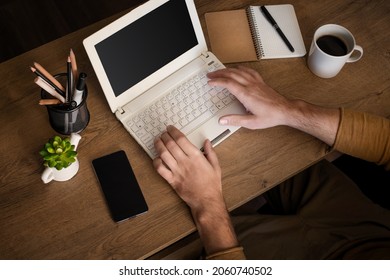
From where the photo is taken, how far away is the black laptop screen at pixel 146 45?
1.09 metres

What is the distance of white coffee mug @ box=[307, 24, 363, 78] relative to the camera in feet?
4.13

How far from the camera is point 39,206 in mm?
A: 1106

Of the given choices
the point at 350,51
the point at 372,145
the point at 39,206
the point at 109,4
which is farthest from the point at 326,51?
the point at 109,4

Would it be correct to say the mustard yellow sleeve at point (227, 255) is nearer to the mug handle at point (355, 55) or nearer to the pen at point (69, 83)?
the pen at point (69, 83)

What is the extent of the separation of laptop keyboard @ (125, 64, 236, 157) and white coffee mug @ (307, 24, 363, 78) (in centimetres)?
25

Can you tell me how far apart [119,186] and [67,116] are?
8.2 inches

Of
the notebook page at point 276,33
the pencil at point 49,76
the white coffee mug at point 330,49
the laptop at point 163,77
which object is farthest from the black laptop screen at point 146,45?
the white coffee mug at point 330,49

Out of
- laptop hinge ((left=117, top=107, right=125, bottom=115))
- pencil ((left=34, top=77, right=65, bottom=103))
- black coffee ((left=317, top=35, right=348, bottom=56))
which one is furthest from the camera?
black coffee ((left=317, top=35, right=348, bottom=56))

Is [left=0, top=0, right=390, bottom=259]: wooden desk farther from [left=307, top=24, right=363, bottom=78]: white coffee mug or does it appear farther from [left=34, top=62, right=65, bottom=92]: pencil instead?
[left=34, top=62, right=65, bottom=92]: pencil

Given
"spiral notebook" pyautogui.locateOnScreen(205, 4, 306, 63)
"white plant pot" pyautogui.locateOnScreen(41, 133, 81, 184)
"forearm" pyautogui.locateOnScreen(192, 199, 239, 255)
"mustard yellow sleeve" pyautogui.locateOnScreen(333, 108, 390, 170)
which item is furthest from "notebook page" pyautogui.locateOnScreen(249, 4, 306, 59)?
"white plant pot" pyautogui.locateOnScreen(41, 133, 81, 184)

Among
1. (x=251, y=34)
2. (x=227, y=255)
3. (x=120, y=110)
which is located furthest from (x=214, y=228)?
(x=251, y=34)

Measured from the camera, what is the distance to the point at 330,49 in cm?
129

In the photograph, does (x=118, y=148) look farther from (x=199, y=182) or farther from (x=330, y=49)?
(x=330, y=49)
